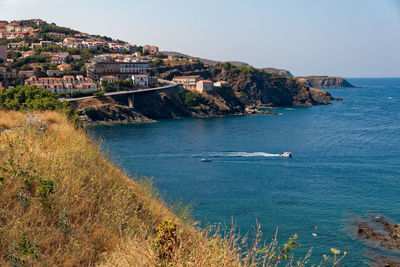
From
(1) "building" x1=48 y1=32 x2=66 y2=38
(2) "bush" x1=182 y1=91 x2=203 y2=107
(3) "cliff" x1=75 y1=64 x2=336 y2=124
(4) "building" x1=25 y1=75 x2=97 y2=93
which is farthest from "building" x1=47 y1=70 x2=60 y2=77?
(1) "building" x1=48 y1=32 x2=66 y2=38

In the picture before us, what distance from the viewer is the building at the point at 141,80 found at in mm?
104562

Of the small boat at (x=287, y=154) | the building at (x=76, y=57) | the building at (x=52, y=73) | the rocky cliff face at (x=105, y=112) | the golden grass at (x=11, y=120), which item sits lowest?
the small boat at (x=287, y=154)

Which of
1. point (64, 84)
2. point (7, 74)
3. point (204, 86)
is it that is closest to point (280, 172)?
point (64, 84)

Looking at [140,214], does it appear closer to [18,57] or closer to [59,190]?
[59,190]

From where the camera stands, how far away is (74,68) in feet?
345

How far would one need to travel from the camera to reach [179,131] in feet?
238

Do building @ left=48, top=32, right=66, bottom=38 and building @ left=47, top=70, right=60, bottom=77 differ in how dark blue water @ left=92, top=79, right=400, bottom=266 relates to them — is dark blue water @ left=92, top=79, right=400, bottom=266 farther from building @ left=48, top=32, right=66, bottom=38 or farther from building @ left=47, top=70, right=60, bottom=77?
building @ left=48, top=32, right=66, bottom=38

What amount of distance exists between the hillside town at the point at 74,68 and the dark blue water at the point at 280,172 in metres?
26.3

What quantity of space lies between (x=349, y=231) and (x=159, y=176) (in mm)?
22711

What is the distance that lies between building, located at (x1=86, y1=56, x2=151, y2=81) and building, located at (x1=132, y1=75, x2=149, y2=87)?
5432 mm

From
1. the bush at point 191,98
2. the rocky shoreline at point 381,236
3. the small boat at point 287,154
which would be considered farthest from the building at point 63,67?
the rocky shoreline at point 381,236

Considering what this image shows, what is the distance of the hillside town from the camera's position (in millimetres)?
87625

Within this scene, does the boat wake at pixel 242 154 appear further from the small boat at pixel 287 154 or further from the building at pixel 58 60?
the building at pixel 58 60

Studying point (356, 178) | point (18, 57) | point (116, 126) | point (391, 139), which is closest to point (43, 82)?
point (116, 126)
